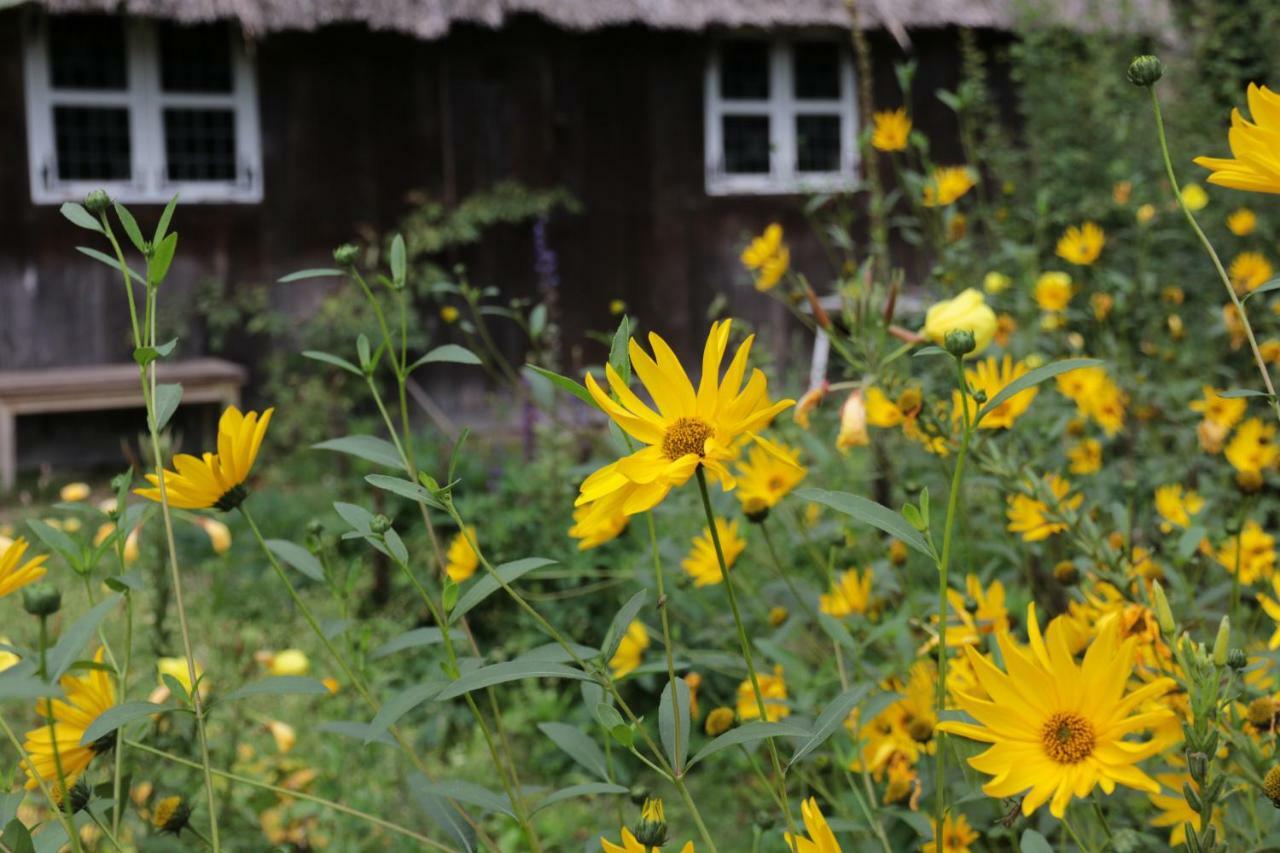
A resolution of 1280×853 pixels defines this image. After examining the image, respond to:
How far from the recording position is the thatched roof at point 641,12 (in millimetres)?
5406

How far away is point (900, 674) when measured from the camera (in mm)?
1367

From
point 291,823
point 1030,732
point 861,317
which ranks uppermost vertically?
point 861,317

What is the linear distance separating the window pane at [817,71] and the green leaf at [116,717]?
6690 mm

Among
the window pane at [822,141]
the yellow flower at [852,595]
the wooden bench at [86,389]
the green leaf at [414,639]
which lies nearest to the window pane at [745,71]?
the window pane at [822,141]

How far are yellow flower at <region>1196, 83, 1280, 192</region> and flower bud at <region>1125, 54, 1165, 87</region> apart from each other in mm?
→ 129

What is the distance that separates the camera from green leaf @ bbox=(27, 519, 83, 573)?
31.8 inches

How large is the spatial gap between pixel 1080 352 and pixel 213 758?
173 centimetres

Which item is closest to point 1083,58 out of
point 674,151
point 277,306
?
point 674,151

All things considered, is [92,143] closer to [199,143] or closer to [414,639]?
[199,143]

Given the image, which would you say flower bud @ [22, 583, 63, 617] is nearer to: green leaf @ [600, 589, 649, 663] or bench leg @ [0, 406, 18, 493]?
green leaf @ [600, 589, 649, 663]

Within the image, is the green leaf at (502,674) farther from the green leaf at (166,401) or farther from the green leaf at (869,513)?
the green leaf at (166,401)

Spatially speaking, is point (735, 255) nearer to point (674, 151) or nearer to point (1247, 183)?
point (674, 151)

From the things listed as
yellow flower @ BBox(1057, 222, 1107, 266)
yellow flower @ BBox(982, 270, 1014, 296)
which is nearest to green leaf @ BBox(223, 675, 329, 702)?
yellow flower @ BBox(1057, 222, 1107, 266)

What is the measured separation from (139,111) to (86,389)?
1.44 meters
